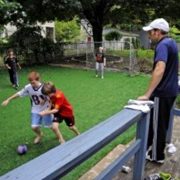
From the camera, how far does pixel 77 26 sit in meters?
35.7

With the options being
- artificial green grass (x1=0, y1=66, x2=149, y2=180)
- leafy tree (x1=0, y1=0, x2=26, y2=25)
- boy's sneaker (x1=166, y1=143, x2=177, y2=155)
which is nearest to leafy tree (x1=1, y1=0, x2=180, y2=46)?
leafy tree (x1=0, y1=0, x2=26, y2=25)

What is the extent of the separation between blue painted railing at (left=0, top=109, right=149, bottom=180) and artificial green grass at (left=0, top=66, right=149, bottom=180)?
63.3 inches

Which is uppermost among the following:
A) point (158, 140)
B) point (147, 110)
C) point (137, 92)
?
point (147, 110)

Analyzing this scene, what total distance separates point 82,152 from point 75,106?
23.1 feet

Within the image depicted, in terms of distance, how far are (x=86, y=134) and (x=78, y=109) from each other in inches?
252

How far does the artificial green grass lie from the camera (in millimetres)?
5504

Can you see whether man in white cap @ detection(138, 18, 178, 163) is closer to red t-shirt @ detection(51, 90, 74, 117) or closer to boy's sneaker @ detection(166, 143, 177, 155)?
boy's sneaker @ detection(166, 143, 177, 155)

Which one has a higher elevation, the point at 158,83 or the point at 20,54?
the point at 158,83

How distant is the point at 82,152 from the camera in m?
1.97

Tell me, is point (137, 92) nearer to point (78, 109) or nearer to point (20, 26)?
point (78, 109)

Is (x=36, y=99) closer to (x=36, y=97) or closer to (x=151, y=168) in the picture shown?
(x=36, y=97)

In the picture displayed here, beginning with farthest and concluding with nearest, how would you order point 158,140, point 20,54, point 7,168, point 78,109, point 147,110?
point 20,54 < point 78,109 < point 7,168 < point 158,140 < point 147,110

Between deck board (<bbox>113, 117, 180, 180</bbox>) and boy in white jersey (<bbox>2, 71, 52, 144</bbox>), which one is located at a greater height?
boy in white jersey (<bbox>2, 71, 52, 144</bbox>)

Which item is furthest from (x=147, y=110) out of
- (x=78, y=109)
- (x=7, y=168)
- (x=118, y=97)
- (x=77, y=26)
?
(x=77, y=26)
